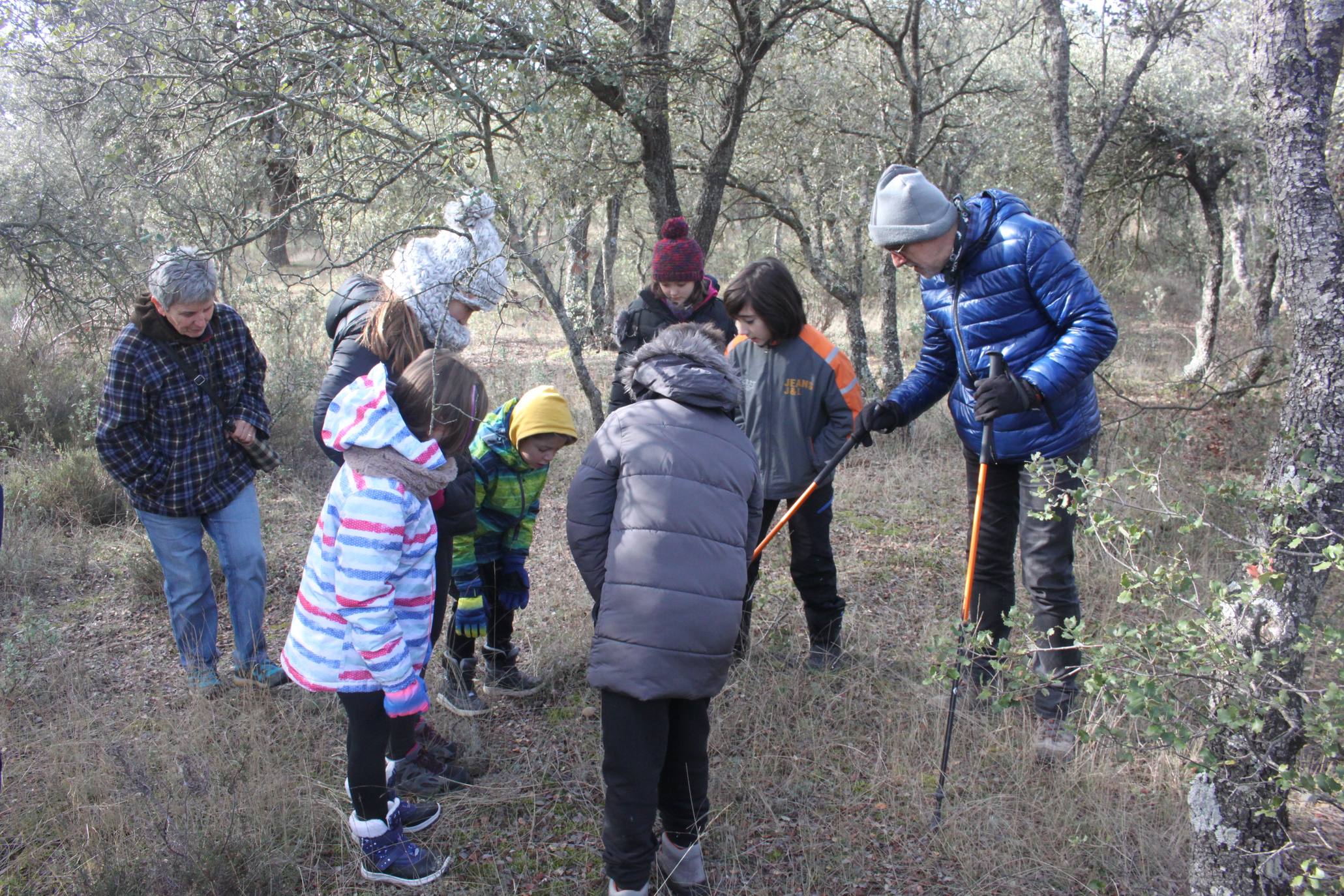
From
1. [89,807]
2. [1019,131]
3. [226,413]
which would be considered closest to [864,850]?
[89,807]

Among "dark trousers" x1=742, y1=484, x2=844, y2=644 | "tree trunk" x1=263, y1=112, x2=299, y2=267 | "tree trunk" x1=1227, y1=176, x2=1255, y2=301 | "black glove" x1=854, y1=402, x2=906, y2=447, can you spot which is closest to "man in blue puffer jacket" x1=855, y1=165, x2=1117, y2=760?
"black glove" x1=854, y1=402, x2=906, y2=447

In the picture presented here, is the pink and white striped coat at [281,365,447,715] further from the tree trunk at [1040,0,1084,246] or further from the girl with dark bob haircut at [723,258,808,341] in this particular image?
the tree trunk at [1040,0,1084,246]

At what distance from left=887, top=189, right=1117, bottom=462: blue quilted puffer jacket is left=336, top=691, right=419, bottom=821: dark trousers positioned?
236 cm

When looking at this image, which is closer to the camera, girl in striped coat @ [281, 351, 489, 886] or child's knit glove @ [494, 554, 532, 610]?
girl in striped coat @ [281, 351, 489, 886]

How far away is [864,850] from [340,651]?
1.83 meters

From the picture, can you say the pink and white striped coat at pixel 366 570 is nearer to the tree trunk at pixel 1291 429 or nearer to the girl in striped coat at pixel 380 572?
the girl in striped coat at pixel 380 572

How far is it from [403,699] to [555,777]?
0.94 m

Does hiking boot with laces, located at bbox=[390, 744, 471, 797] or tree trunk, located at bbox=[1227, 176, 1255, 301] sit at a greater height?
tree trunk, located at bbox=[1227, 176, 1255, 301]

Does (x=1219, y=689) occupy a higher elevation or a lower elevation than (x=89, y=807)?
higher

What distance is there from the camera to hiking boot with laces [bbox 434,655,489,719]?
3.72 metres

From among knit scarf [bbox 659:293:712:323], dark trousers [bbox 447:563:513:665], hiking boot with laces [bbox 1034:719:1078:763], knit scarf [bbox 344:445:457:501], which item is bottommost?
hiking boot with laces [bbox 1034:719:1078:763]

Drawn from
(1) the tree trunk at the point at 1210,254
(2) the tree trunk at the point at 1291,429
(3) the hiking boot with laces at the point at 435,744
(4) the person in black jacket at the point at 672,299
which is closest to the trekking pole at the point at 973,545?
(2) the tree trunk at the point at 1291,429

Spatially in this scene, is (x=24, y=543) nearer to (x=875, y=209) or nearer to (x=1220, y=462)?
(x=875, y=209)

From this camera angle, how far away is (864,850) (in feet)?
9.68
